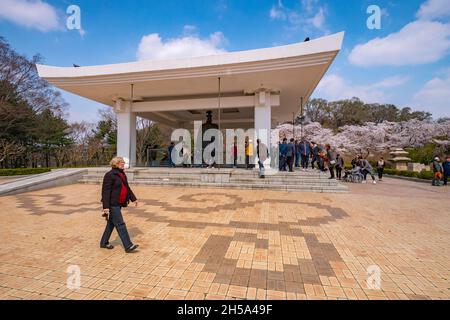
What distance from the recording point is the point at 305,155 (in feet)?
36.9

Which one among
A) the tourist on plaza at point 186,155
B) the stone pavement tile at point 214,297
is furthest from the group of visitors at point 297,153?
the stone pavement tile at point 214,297

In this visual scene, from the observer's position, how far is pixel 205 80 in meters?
10.5

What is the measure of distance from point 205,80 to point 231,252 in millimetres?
8861

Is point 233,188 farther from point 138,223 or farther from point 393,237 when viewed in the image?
point 393,237

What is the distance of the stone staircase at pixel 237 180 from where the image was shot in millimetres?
8789

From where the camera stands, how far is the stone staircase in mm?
8789

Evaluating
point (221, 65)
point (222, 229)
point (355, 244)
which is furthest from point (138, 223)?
point (221, 65)

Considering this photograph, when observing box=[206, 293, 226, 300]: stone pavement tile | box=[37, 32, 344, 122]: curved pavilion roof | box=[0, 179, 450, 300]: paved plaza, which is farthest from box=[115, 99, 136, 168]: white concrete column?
box=[206, 293, 226, 300]: stone pavement tile

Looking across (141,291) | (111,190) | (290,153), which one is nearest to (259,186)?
(290,153)

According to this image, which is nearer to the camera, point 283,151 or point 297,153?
point 283,151

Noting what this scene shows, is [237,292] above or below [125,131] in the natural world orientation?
below

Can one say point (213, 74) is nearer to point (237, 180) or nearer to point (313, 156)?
point (237, 180)

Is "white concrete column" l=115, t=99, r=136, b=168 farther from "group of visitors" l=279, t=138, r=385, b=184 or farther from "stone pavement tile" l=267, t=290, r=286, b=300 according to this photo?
"stone pavement tile" l=267, t=290, r=286, b=300

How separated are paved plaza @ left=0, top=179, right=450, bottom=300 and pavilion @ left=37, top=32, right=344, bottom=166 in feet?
19.1
